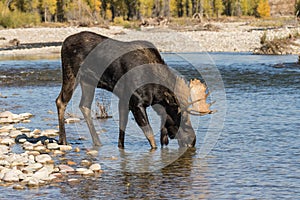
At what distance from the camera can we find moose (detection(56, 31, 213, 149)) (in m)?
10.2

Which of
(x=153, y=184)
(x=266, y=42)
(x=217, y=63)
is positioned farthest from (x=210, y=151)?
(x=266, y=42)

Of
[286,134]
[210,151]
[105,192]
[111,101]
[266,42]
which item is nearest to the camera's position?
[105,192]

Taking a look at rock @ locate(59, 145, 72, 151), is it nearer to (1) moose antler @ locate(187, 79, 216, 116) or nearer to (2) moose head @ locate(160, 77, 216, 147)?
(2) moose head @ locate(160, 77, 216, 147)

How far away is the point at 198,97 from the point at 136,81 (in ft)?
3.39

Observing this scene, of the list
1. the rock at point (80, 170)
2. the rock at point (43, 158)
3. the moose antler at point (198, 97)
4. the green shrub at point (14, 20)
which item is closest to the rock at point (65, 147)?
the rock at point (43, 158)

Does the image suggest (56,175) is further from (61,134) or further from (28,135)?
(28,135)

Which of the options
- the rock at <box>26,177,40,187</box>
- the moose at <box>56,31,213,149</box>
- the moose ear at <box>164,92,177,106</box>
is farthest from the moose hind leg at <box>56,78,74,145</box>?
the rock at <box>26,177,40,187</box>

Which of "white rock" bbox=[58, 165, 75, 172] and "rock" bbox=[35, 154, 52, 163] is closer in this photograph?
"white rock" bbox=[58, 165, 75, 172]

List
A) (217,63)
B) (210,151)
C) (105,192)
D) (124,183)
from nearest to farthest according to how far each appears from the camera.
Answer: (105,192), (124,183), (210,151), (217,63)

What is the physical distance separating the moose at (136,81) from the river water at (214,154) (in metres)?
0.48

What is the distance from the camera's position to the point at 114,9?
354ft

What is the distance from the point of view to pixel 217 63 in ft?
88.9

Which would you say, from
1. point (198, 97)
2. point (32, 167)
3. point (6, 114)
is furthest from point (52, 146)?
point (6, 114)

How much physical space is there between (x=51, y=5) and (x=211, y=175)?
297ft
